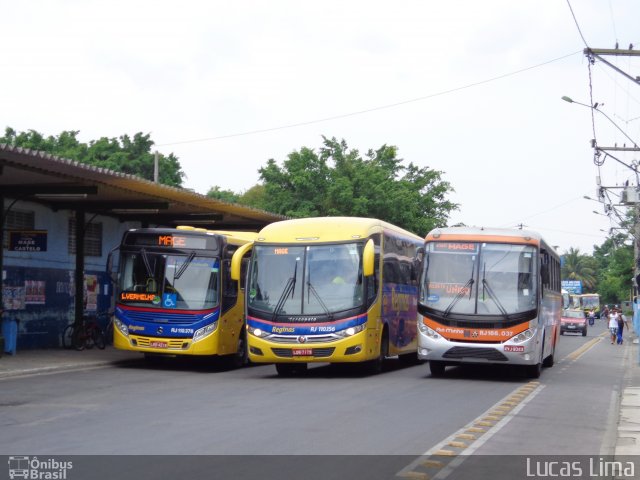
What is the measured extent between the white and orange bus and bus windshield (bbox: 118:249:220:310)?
4.77 metres

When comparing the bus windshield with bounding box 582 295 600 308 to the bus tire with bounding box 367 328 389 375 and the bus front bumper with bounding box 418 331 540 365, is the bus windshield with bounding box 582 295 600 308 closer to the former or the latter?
the bus tire with bounding box 367 328 389 375

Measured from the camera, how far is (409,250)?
25969mm

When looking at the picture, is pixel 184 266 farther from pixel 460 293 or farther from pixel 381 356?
pixel 460 293

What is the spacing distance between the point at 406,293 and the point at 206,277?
5254 mm

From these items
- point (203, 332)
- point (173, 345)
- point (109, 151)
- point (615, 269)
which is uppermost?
point (109, 151)

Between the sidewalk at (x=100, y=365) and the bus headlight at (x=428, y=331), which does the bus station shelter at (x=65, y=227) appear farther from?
the bus headlight at (x=428, y=331)

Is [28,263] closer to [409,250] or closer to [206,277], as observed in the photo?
[206,277]

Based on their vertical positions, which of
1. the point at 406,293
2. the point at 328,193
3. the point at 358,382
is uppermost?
the point at 328,193

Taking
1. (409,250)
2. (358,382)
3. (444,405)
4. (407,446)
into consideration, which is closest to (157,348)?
(358,382)

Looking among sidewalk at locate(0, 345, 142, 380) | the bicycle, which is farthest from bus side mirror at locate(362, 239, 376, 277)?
the bicycle

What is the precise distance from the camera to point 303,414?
532 inches

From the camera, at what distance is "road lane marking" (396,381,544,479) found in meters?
9.30

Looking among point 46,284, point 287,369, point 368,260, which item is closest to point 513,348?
point 368,260

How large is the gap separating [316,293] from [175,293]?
3760 millimetres
